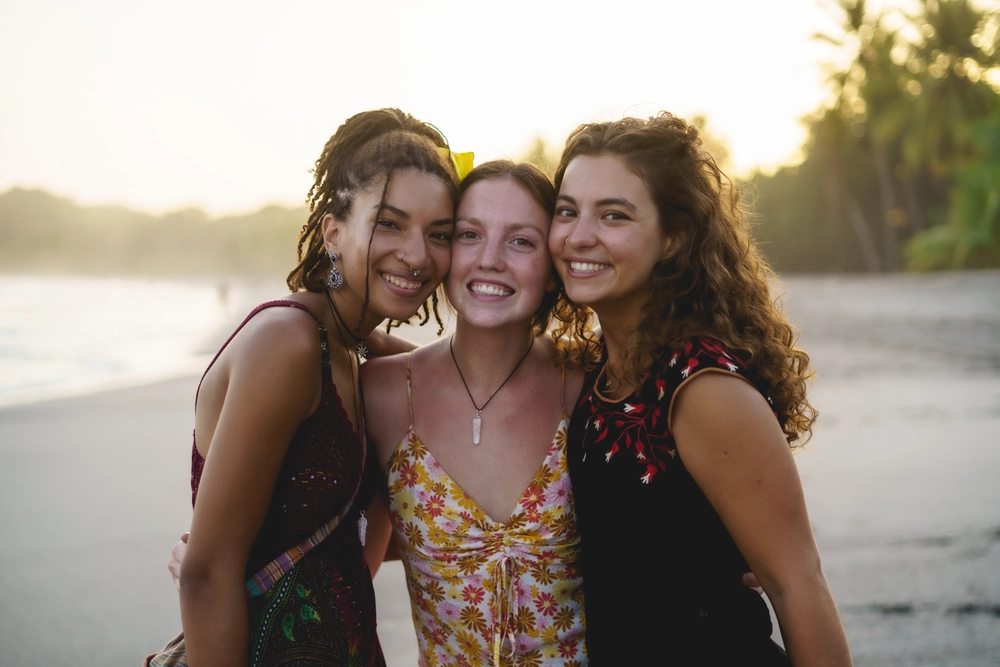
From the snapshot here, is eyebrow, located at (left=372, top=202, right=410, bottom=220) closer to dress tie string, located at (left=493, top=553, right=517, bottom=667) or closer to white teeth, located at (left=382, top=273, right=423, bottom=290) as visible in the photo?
white teeth, located at (left=382, top=273, right=423, bottom=290)

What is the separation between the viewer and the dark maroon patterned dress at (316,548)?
7.48 feet

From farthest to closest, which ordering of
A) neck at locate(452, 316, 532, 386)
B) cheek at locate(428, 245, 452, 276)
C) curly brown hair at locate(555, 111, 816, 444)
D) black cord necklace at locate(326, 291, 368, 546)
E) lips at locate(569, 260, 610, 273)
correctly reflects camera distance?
neck at locate(452, 316, 532, 386) → cheek at locate(428, 245, 452, 276) → lips at locate(569, 260, 610, 273) → black cord necklace at locate(326, 291, 368, 546) → curly brown hair at locate(555, 111, 816, 444)

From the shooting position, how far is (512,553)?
8.75 ft

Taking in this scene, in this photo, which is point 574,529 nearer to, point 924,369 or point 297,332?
point 297,332

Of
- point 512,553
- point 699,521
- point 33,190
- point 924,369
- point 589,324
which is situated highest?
point 33,190

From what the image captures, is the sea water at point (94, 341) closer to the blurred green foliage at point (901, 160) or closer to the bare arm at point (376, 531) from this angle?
the bare arm at point (376, 531)

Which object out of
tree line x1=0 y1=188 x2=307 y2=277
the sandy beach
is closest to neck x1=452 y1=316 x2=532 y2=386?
the sandy beach

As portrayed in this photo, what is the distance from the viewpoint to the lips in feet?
8.82

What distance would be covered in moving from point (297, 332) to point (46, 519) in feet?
17.1

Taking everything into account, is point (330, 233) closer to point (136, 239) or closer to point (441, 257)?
point (441, 257)

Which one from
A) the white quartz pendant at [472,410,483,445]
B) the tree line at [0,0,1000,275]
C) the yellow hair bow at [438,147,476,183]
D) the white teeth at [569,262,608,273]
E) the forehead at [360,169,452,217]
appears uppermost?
the tree line at [0,0,1000,275]

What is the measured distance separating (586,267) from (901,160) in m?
39.7

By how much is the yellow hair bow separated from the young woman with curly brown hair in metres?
0.38

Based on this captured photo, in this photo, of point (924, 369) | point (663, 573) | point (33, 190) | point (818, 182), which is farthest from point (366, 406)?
point (33, 190)
